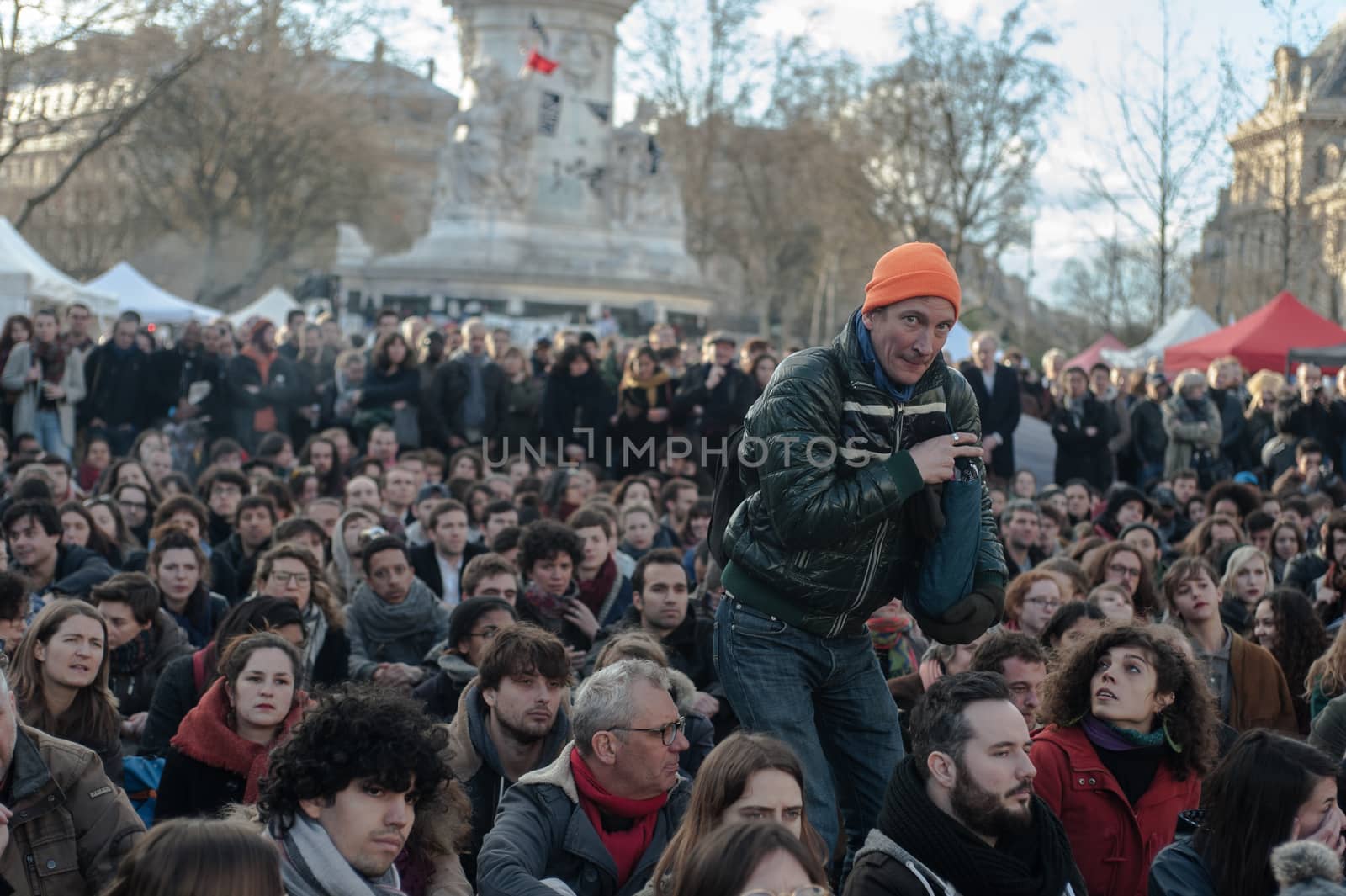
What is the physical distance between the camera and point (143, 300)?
104 feet

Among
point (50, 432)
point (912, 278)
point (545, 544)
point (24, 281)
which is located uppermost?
point (24, 281)

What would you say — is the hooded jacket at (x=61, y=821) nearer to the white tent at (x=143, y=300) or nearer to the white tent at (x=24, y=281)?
the white tent at (x=24, y=281)

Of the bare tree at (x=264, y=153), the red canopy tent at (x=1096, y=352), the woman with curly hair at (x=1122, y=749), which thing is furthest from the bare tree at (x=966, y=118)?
the woman with curly hair at (x=1122, y=749)

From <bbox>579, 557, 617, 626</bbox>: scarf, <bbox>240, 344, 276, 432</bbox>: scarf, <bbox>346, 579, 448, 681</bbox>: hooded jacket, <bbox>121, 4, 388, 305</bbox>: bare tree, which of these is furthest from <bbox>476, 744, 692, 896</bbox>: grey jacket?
<bbox>121, 4, 388, 305</bbox>: bare tree

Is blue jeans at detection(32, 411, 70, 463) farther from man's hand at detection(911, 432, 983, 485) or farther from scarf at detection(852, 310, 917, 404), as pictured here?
man's hand at detection(911, 432, 983, 485)

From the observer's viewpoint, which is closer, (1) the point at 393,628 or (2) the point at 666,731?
(2) the point at 666,731

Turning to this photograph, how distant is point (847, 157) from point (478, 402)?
32.3 m

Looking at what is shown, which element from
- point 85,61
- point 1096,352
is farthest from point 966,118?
point 85,61

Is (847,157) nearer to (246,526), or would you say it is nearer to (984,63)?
(984,63)

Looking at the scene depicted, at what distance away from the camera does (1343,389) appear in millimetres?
19188

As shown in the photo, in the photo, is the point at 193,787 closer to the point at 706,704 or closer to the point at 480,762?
the point at 480,762

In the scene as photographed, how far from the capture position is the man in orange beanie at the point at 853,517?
500 cm

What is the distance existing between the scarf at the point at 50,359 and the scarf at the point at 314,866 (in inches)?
526

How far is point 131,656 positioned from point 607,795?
3.84m
